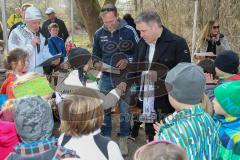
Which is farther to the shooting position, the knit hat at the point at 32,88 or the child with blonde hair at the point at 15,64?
the child with blonde hair at the point at 15,64

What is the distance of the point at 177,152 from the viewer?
5.40ft

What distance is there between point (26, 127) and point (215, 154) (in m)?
1.19

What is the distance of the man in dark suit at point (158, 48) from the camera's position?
3.65 m

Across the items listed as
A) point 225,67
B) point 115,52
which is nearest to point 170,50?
point 225,67

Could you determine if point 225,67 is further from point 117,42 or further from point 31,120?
point 31,120

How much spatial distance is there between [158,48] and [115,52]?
0.90m

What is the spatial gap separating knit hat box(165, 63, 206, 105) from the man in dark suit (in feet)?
4.71

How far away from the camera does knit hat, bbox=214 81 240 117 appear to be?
242 centimetres

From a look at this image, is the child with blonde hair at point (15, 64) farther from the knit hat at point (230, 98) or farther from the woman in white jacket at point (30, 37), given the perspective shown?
the knit hat at point (230, 98)

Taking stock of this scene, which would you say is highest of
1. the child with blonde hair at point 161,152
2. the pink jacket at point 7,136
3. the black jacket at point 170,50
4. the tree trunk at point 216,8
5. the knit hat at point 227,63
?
the tree trunk at point 216,8

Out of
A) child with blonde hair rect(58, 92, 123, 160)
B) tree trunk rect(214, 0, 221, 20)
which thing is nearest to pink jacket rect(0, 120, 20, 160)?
child with blonde hair rect(58, 92, 123, 160)

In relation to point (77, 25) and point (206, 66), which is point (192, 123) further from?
point (77, 25)

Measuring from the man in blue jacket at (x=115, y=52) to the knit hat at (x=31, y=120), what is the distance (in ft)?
7.94

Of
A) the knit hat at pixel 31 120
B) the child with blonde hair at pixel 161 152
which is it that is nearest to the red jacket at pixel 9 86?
the knit hat at pixel 31 120
